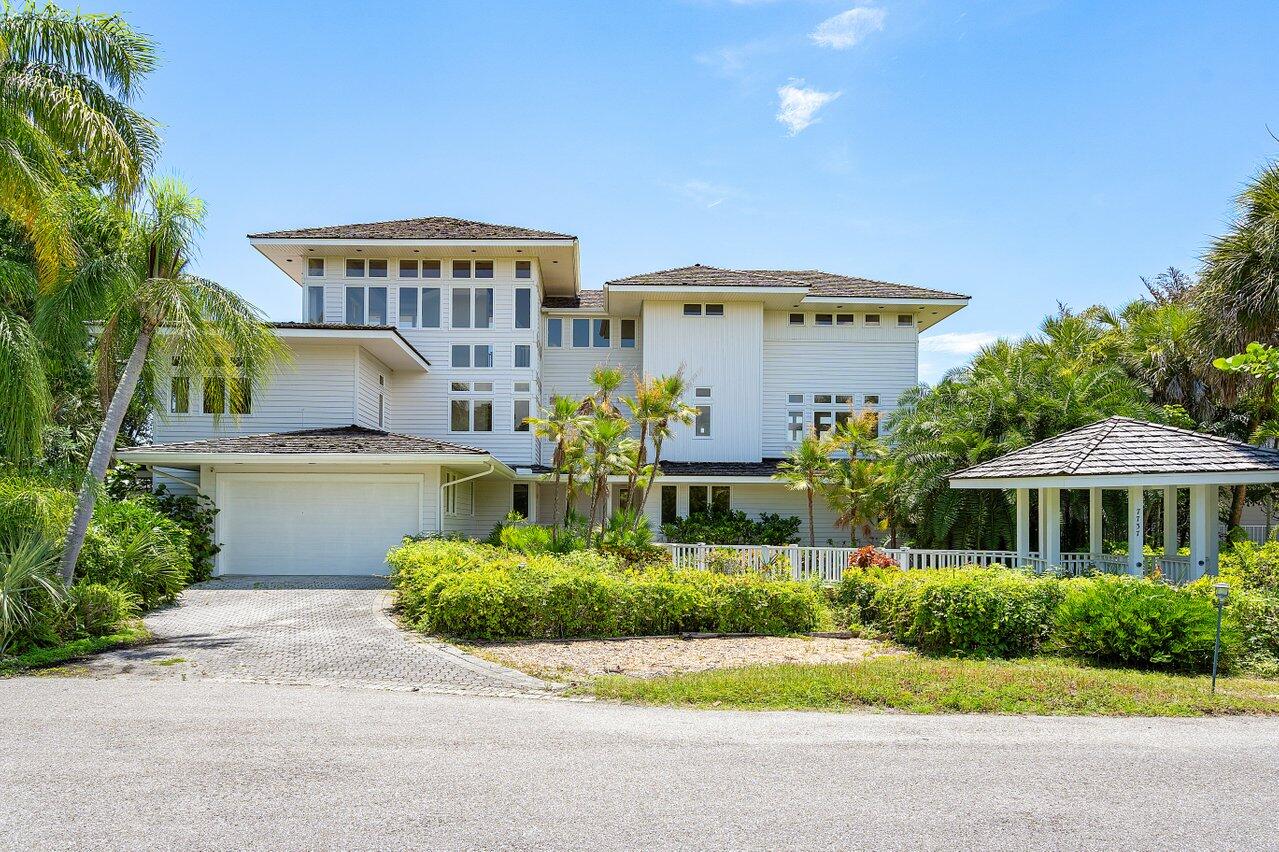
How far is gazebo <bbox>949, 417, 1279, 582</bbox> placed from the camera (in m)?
13.5

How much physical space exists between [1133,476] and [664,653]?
8.10m

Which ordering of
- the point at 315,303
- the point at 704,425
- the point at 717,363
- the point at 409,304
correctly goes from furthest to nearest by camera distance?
the point at 704,425 → the point at 717,363 → the point at 409,304 → the point at 315,303

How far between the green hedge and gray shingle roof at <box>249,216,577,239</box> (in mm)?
13778

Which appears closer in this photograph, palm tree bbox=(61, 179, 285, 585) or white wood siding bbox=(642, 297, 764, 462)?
palm tree bbox=(61, 179, 285, 585)

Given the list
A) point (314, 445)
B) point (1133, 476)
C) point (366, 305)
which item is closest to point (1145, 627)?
point (1133, 476)

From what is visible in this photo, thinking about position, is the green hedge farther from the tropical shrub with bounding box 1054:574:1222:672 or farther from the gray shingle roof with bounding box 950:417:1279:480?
the gray shingle roof with bounding box 950:417:1279:480

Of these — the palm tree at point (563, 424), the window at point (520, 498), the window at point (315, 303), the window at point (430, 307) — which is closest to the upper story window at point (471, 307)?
the window at point (430, 307)

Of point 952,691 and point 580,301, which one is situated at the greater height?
point 580,301

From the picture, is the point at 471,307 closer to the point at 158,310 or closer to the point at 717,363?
the point at 717,363

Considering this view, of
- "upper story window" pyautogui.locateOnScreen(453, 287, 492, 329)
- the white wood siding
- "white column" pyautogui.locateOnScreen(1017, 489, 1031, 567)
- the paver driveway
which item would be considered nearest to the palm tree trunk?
the paver driveway

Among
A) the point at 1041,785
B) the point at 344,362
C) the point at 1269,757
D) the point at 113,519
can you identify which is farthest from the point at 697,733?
the point at 344,362

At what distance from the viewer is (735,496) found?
1065 inches

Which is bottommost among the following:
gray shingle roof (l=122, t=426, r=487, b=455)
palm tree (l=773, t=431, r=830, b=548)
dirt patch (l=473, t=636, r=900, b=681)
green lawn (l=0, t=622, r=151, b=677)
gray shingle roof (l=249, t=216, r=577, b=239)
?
dirt patch (l=473, t=636, r=900, b=681)

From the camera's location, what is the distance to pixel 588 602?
40.3 ft
